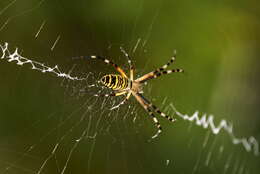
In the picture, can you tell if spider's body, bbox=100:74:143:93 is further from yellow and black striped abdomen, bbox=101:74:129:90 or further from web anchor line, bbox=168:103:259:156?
web anchor line, bbox=168:103:259:156

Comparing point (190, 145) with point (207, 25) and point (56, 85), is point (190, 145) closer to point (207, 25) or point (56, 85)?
point (207, 25)

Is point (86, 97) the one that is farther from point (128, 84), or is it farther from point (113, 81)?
point (113, 81)

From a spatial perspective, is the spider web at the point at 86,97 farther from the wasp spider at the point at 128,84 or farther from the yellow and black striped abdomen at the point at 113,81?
the yellow and black striped abdomen at the point at 113,81

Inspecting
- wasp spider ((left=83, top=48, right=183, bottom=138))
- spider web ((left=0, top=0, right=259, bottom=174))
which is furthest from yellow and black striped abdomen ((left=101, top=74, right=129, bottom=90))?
spider web ((left=0, top=0, right=259, bottom=174))

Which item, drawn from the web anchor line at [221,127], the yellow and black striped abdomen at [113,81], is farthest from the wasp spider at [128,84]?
the web anchor line at [221,127]

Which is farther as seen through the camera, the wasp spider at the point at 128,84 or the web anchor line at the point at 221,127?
the web anchor line at the point at 221,127
